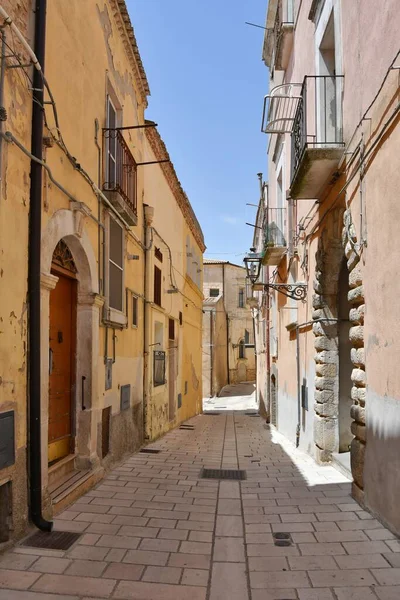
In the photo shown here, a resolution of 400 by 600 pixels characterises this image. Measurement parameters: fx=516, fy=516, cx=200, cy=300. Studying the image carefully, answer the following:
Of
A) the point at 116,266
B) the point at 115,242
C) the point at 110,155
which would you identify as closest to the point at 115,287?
the point at 116,266

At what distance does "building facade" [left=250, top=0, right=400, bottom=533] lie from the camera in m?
4.48

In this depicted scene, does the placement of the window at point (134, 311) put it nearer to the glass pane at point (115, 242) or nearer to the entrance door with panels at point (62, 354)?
Answer: the glass pane at point (115, 242)

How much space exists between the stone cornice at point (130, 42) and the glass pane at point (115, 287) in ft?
12.5

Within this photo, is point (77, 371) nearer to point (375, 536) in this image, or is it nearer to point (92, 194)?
point (92, 194)

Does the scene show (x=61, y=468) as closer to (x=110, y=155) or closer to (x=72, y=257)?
(x=72, y=257)

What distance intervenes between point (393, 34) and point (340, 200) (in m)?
2.45

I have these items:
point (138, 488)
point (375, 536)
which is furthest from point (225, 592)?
point (138, 488)

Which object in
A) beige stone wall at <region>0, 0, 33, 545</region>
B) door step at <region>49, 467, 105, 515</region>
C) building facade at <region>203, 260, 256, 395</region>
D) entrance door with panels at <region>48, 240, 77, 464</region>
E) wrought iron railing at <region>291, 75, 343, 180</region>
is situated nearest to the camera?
beige stone wall at <region>0, 0, 33, 545</region>

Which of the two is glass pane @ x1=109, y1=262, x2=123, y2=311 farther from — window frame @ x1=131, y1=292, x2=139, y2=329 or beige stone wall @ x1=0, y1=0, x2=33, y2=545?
beige stone wall @ x1=0, y1=0, x2=33, y2=545

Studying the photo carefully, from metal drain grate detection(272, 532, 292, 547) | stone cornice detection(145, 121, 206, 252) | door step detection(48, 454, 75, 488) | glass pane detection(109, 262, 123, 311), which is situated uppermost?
stone cornice detection(145, 121, 206, 252)

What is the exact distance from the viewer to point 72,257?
6250 mm

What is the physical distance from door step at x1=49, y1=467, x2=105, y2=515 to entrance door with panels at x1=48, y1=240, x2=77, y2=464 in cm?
29

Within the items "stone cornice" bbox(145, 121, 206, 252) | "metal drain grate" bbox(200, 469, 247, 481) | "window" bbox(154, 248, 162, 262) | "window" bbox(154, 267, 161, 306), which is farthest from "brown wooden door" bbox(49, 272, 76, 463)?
"stone cornice" bbox(145, 121, 206, 252)

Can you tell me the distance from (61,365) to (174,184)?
924 centimetres
